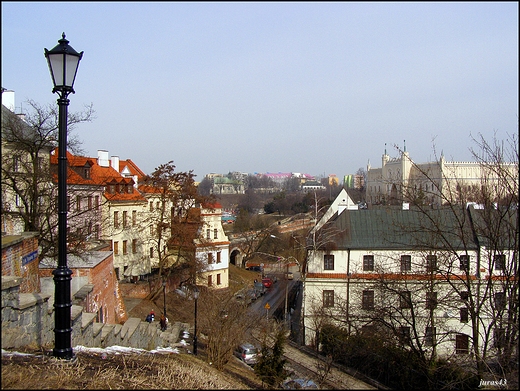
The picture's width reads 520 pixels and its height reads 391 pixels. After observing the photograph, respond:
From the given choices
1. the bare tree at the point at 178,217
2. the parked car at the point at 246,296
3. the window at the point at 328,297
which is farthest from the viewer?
the bare tree at the point at 178,217

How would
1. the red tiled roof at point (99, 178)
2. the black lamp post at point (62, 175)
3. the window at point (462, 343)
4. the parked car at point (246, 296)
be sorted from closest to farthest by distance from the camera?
the black lamp post at point (62, 175) < the window at point (462, 343) < the parked car at point (246, 296) < the red tiled roof at point (99, 178)

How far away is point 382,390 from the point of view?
15047mm

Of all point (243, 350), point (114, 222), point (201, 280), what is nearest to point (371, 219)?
point (243, 350)

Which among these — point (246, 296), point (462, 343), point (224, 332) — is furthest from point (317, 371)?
point (462, 343)

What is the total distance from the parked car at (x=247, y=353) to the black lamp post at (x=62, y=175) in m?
12.4

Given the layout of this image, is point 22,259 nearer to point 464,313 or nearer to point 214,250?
point 464,313

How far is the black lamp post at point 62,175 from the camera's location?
6.25 meters

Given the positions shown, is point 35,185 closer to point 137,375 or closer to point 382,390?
point 137,375

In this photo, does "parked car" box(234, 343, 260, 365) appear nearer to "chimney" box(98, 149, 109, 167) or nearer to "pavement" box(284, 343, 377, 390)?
"pavement" box(284, 343, 377, 390)

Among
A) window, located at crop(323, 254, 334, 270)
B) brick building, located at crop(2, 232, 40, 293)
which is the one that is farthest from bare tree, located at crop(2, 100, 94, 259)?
window, located at crop(323, 254, 334, 270)

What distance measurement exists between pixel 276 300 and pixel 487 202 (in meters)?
22.7

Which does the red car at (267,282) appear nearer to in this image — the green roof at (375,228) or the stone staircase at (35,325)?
the green roof at (375,228)

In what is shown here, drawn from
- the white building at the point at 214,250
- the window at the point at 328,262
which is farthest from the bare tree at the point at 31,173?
the white building at the point at 214,250

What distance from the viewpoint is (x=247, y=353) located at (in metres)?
18.5
